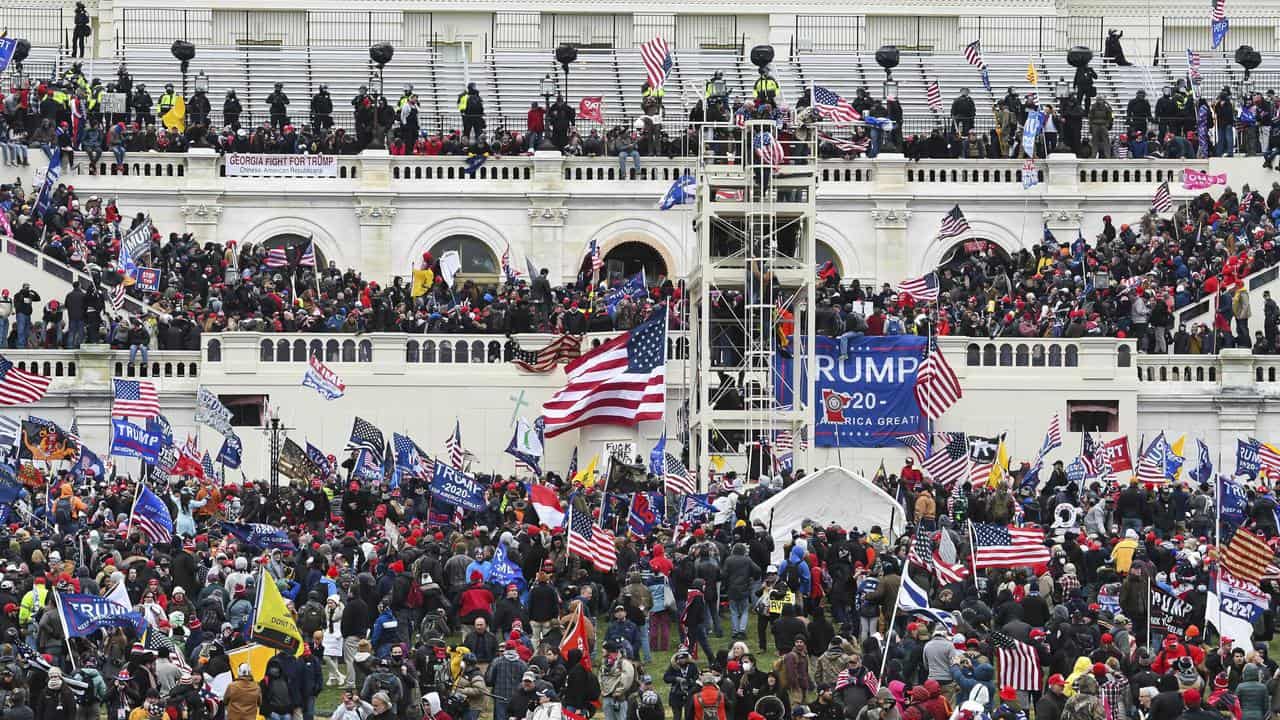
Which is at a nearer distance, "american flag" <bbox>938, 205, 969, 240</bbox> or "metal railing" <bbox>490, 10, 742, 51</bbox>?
"american flag" <bbox>938, 205, 969, 240</bbox>

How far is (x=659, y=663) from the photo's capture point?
47.6 meters

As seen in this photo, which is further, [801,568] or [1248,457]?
[1248,457]

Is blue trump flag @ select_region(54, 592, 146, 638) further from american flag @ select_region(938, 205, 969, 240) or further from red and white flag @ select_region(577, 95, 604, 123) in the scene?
red and white flag @ select_region(577, 95, 604, 123)

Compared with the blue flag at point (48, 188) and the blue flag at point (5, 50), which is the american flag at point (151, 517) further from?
the blue flag at point (5, 50)

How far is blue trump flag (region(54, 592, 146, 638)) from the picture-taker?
43.2 m

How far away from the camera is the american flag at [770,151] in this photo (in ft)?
208

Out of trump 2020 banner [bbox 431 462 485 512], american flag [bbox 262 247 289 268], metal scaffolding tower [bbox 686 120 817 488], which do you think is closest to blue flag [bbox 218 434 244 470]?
trump 2020 banner [bbox 431 462 485 512]

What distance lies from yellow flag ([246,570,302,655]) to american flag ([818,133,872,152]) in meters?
33.3

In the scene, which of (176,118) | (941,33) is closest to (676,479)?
(176,118)

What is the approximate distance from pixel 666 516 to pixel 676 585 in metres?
7.18

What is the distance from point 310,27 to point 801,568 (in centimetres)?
4087

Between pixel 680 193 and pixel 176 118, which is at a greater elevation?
pixel 176 118

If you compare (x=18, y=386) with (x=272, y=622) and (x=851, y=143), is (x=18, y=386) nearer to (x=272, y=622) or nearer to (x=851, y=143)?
(x=851, y=143)

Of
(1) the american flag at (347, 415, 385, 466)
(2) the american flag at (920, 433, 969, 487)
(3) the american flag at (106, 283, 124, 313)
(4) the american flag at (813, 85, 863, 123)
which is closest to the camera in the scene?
(2) the american flag at (920, 433, 969, 487)
